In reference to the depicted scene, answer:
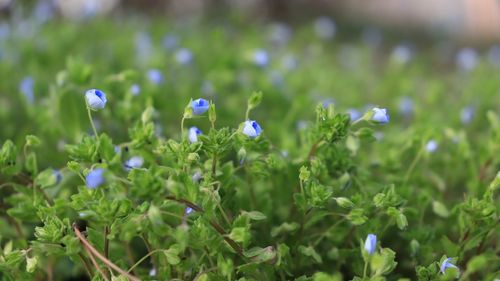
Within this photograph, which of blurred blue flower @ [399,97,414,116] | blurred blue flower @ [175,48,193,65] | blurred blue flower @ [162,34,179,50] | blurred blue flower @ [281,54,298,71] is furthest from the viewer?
blurred blue flower @ [162,34,179,50]

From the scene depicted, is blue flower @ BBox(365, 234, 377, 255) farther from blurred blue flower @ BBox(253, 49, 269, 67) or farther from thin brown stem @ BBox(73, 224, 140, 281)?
blurred blue flower @ BBox(253, 49, 269, 67)

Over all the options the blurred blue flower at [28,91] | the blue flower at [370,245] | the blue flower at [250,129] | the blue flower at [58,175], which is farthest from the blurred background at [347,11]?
the blue flower at [370,245]

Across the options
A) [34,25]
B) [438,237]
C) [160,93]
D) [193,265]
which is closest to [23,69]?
[34,25]

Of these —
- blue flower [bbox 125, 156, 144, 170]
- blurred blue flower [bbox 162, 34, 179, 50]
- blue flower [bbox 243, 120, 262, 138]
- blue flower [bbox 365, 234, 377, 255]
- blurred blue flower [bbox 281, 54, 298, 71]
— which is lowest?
blurred blue flower [bbox 281, 54, 298, 71]

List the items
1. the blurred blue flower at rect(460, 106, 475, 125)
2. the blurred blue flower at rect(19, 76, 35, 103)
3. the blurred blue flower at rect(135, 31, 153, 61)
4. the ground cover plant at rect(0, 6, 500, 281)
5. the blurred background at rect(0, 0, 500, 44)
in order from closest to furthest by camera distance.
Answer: the ground cover plant at rect(0, 6, 500, 281) < the blurred blue flower at rect(19, 76, 35, 103) < the blurred blue flower at rect(460, 106, 475, 125) < the blurred blue flower at rect(135, 31, 153, 61) < the blurred background at rect(0, 0, 500, 44)

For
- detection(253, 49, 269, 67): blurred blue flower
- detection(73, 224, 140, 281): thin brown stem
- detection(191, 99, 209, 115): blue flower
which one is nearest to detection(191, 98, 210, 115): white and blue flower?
detection(191, 99, 209, 115): blue flower

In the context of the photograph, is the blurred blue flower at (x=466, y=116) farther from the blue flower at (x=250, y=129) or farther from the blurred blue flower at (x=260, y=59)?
the blue flower at (x=250, y=129)

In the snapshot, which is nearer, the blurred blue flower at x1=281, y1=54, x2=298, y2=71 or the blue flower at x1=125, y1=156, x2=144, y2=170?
the blue flower at x1=125, y1=156, x2=144, y2=170
